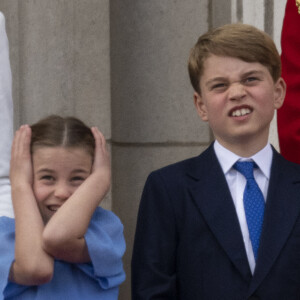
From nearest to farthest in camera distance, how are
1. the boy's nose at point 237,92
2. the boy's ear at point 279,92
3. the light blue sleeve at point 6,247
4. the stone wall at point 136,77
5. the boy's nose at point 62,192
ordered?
the light blue sleeve at point 6,247 → the boy's nose at point 62,192 → the boy's nose at point 237,92 → the boy's ear at point 279,92 → the stone wall at point 136,77

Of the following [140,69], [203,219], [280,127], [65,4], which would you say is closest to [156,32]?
[140,69]

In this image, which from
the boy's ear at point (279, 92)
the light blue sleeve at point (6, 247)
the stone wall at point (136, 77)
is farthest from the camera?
the stone wall at point (136, 77)

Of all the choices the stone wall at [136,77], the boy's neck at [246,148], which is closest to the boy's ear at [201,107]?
the boy's neck at [246,148]

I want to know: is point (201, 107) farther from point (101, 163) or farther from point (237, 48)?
point (101, 163)

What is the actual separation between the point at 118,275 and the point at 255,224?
1.39 ft

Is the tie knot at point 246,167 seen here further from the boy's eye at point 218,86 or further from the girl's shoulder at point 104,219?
the girl's shoulder at point 104,219

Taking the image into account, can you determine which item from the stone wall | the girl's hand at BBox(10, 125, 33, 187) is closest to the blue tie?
the girl's hand at BBox(10, 125, 33, 187)

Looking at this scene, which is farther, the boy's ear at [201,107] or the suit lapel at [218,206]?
the boy's ear at [201,107]

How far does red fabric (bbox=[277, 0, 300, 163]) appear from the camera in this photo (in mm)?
2525

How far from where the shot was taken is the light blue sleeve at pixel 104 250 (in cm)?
217

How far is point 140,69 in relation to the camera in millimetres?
3945

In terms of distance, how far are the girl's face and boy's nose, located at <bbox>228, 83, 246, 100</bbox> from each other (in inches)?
18.6

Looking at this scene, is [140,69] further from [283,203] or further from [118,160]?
[283,203]

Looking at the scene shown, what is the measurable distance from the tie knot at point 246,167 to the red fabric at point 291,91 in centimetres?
23
